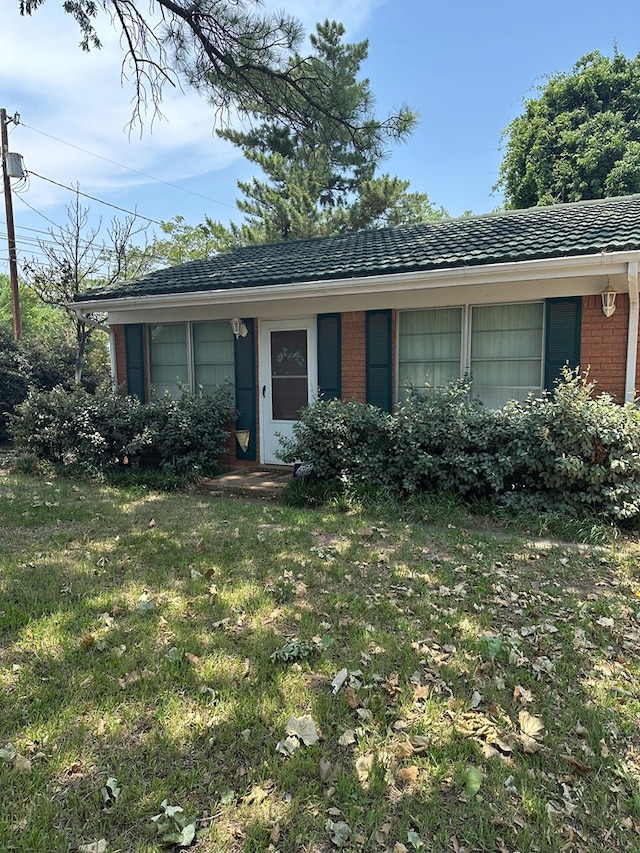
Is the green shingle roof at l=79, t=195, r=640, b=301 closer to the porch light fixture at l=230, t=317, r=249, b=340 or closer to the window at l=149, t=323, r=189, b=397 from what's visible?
the porch light fixture at l=230, t=317, r=249, b=340

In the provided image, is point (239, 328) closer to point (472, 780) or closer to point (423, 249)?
point (423, 249)

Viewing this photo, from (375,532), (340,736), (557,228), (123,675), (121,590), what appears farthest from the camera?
(557,228)

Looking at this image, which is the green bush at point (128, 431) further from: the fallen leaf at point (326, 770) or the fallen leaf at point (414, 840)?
the fallen leaf at point (414, 840)

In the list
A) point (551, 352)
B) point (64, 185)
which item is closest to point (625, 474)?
point (551, 352)

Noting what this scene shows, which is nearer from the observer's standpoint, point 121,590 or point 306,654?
point 306,654

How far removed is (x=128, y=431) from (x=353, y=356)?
138 inches

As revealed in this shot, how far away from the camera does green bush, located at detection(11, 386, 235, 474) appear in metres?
7.51

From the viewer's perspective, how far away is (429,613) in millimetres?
3373

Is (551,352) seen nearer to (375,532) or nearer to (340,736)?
(375,532)

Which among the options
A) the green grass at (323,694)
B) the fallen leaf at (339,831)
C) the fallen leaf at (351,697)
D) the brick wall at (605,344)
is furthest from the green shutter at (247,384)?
the fallen leaf at (339,831)

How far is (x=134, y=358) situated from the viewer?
900 centimetres

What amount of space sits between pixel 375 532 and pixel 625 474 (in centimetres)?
251

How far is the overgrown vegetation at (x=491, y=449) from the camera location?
16.9ft

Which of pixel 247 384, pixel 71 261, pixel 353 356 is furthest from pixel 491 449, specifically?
pixel 71 261
